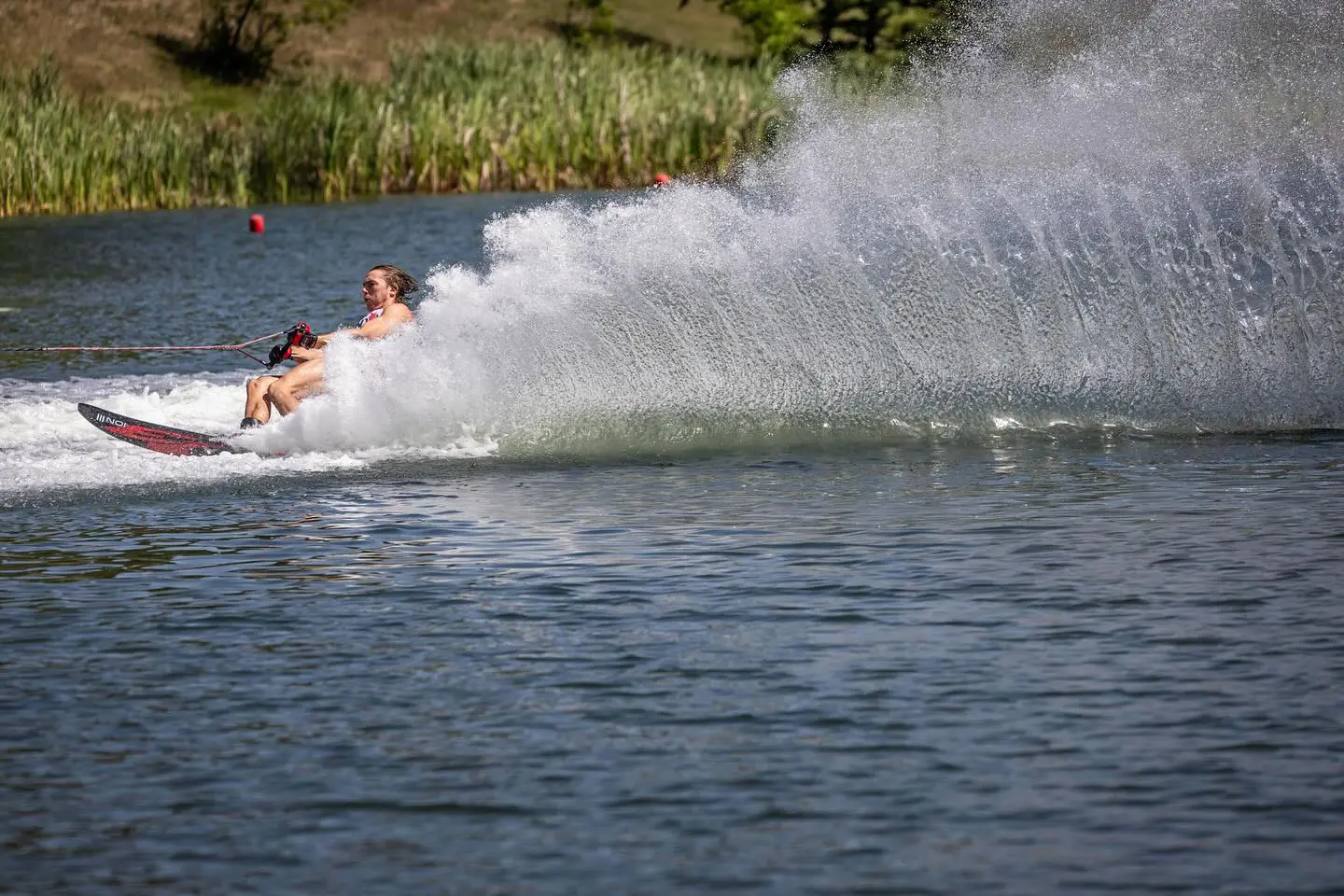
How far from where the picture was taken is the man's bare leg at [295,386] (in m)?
14.5

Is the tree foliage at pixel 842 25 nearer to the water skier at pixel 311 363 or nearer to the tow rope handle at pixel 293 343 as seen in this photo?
the water skier at pixel 311 363

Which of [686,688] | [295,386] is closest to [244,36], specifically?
[295,386]

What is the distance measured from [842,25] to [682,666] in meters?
61.6

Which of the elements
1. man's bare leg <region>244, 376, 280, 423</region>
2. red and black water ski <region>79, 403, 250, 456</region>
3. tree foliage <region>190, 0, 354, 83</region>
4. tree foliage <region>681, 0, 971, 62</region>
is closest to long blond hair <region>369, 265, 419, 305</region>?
man's bare leg <region>244, 376, 280, 423</region>

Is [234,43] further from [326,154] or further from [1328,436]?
[1328,436]

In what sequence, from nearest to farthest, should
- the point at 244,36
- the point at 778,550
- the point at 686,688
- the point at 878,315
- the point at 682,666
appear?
the point at 686,688, the point at 682,666, the point at 778,550, the point at 878,315, the point at 244,36

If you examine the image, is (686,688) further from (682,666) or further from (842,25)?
(842,25)

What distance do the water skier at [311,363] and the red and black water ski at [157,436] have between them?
47 centimetres

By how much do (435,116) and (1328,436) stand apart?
30.7 meters

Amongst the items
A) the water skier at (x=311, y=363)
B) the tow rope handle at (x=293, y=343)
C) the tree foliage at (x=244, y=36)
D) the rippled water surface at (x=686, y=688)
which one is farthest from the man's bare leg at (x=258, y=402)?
the tree foliage at (x=244, y=36)

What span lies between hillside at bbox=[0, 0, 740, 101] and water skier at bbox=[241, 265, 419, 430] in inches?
2225

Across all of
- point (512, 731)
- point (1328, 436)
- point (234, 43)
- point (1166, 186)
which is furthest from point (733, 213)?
point (234, 43)

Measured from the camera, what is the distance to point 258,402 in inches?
573

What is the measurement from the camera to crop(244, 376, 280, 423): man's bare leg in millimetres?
14539
